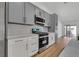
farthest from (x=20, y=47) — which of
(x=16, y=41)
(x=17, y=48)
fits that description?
(x=16, y=41)

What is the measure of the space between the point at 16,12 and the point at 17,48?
1103 millimetres

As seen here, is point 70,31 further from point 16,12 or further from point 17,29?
point 16,12

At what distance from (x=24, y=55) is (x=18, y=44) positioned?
0.51 meters

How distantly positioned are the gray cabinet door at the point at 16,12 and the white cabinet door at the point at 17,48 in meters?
0.63

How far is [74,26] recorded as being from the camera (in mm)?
15414

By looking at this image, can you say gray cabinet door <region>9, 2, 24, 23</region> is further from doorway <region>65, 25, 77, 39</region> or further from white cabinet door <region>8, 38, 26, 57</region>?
doorway <region>65, 25, 77, 39</region>

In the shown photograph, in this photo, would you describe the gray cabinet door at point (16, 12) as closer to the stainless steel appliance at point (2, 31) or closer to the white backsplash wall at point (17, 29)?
the white backsplash wall at point (17, 29)

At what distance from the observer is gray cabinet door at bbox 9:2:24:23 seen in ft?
10.4

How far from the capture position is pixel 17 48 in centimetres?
309

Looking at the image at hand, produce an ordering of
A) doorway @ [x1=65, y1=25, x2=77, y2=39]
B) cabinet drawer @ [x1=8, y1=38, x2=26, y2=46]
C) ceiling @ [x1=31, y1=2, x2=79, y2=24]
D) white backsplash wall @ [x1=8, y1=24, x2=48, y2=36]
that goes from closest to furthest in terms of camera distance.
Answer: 1. cabinet drawer @ [x1=8, y1=38, x2=26, y2=46]
2. white backsplash wall @ [x1=8, y1=24, x2=48, y2=36]
3. ceiling @ [x1=31, y1=2, x2=79, y2=24]
4. doorway @ [x1=65, y1=25, x2=77, y2=39]

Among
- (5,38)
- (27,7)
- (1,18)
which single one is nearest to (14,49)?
(5,38)

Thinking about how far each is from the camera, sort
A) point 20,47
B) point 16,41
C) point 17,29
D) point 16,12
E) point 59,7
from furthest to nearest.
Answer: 1. point 59,7
2. point 17,29
3. point 16,12
4. point 20,47
5. point 16,41

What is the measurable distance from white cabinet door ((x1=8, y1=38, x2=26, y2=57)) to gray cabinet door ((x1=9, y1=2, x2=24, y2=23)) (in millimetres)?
633

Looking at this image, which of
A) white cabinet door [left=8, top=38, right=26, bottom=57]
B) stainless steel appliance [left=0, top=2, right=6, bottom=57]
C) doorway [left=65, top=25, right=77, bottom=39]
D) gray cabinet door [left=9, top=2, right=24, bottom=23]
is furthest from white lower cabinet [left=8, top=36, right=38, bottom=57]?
doorway [left=65, top=25, right=77, bottom=39]
